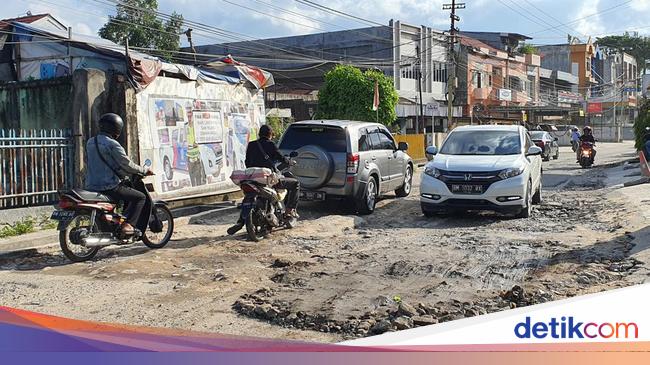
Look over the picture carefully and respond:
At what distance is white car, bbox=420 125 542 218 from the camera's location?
10.8 meters

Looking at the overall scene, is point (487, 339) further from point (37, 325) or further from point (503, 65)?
point (503, 65)

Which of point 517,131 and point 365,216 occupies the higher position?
point 517,131

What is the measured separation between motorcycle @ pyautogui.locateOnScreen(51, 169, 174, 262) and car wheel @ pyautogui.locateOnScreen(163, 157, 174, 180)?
4187mm

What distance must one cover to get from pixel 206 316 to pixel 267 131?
473cm

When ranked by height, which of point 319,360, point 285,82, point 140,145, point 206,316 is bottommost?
point 206,316

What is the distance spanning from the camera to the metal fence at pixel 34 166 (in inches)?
410

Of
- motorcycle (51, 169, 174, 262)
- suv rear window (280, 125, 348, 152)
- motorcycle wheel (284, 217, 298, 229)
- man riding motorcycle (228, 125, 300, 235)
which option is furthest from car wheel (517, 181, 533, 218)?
motorcycle (51, 169, 174, 262)

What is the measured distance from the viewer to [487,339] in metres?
2.43

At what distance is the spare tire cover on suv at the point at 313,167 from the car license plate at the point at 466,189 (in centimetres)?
214

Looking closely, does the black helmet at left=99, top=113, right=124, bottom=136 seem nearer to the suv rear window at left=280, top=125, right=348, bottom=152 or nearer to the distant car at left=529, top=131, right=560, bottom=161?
the suv rear window at left=280, top=125, right=348, bottom=152

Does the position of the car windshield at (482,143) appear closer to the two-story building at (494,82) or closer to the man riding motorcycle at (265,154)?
the man riding motorcycle at (265,154)

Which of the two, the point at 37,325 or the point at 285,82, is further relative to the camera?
the point at 285,82

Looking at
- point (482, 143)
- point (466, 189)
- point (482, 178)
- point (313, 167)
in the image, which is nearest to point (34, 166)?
point (313, 167)

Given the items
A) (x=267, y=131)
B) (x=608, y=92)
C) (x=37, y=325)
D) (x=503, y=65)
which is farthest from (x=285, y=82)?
(x=608, y=92)
